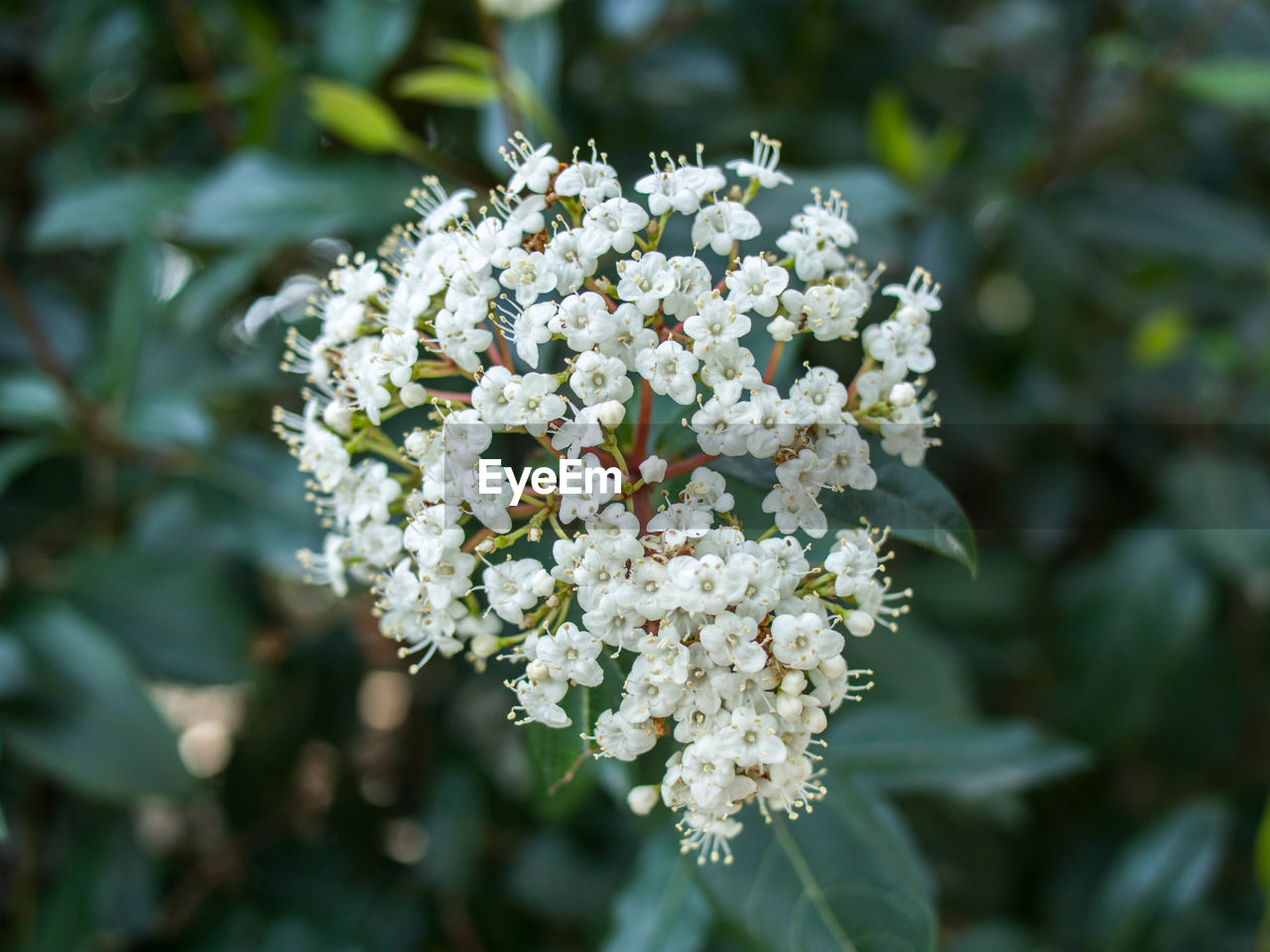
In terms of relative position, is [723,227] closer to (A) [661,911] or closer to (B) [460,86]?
(B) [460,86]

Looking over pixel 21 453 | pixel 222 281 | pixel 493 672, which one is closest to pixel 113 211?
pixel 222 281

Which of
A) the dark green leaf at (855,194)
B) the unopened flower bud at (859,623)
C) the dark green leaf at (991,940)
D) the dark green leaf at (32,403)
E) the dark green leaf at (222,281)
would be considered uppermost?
the dark green leaf at (855,194)

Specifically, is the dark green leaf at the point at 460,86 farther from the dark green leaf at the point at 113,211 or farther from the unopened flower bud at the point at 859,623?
the unopened flower bud at the point at 859,623

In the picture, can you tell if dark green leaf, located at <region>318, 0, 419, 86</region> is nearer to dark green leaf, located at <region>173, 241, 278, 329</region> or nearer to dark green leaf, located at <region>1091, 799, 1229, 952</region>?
dark green leaf, located at <region>173, 241, 278, 329</region>

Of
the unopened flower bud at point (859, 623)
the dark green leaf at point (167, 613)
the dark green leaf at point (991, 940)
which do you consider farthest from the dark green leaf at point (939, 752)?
the dark green leaf at point (167, 613)

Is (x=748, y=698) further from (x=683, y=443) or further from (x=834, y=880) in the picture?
(x=834, y=880)

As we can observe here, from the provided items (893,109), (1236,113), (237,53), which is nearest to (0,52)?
(237,53)
